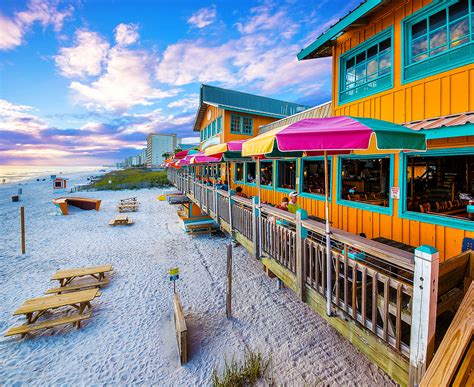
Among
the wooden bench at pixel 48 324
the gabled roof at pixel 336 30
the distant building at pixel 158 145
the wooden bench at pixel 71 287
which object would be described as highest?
the distant building at pixel 158 145

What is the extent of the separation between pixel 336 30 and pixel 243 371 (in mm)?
9483

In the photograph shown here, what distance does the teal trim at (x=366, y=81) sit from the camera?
5.96 meters

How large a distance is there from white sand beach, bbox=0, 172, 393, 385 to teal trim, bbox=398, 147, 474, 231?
3.48m

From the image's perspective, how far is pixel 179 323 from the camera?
6.19 meters

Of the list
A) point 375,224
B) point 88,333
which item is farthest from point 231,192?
point 88,333

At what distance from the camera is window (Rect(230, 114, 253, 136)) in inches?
631

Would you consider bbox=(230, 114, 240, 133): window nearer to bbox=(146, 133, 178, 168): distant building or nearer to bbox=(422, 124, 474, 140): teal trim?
bbox=(422, 124, 474, 140): teal trim

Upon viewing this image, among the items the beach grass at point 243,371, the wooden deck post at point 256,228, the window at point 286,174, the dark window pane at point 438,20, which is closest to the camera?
the dark window pane at point 438,20

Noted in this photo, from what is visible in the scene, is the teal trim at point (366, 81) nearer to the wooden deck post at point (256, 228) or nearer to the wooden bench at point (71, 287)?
the wooden deck post at point (256, 228)

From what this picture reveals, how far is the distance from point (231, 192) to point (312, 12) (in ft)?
40.6

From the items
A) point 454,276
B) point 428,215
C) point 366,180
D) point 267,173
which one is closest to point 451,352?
point 454,276

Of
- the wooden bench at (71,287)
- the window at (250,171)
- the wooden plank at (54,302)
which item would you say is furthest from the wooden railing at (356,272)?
the window at (250,171)

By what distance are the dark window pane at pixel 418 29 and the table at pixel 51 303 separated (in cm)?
1195

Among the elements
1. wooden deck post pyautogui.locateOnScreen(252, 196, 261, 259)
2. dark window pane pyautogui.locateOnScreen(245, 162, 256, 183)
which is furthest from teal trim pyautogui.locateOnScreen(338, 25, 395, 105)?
dark window pane pyautogui.locateOnScreen(245, 162, 256, 183)
